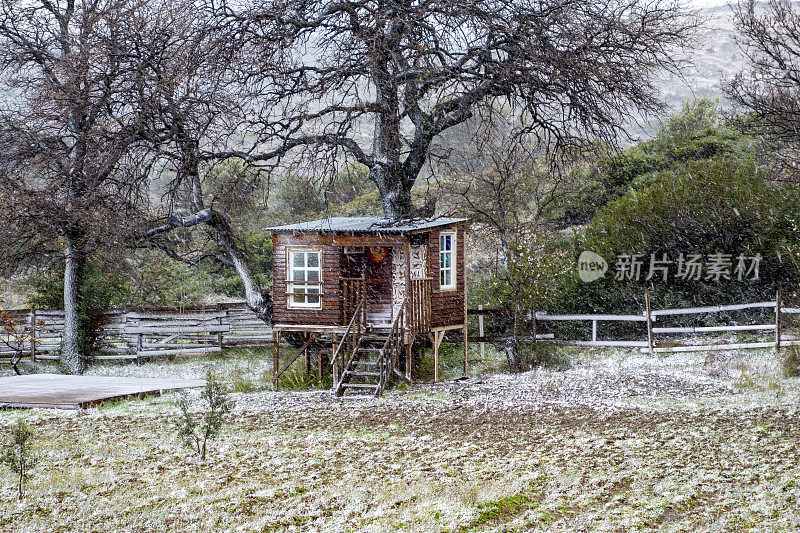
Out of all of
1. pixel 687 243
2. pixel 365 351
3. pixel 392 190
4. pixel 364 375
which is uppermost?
pixel 392 190

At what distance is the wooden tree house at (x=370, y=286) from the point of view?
17.3 metres

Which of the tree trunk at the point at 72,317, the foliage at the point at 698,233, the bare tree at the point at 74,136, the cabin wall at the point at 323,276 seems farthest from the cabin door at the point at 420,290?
the tree trunk at the point at 72,317

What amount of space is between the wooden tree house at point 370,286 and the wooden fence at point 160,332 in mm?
6997

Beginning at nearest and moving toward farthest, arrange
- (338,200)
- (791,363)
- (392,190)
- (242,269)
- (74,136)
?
(791,363) → (392,190) → (74,136) → (242,269) → (338,200)

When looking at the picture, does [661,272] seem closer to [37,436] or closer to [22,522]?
[37,436]

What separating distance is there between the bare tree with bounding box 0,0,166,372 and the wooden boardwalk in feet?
12.3

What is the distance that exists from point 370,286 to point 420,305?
202cm

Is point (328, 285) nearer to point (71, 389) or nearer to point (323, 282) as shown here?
point (323, 282)

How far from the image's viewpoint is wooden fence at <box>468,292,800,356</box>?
19500 mm

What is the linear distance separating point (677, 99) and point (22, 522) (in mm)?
85413

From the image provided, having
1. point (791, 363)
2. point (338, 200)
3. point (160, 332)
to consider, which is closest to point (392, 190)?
point (791, 363)

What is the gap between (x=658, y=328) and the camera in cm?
2134

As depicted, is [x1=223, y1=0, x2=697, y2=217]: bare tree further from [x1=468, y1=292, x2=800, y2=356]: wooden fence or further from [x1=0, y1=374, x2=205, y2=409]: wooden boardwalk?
[x1=468, y1=292, x2=800, y2=356]: wooden fence

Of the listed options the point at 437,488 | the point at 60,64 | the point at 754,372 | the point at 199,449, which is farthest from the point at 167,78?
the point at 754,372
